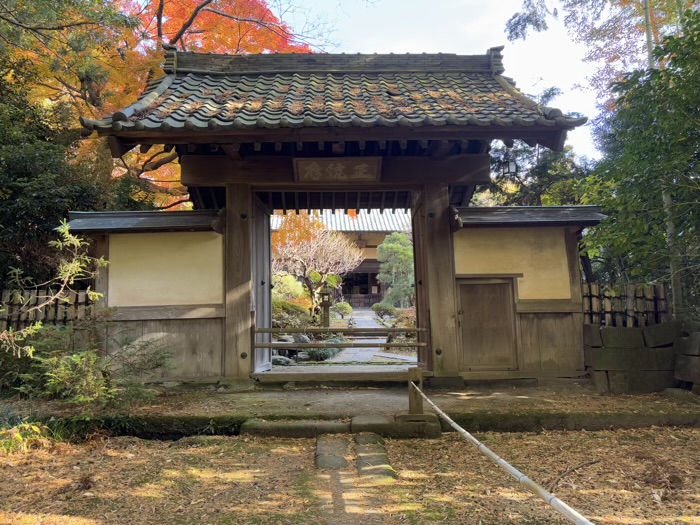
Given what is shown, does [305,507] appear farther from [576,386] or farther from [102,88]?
[102,88]

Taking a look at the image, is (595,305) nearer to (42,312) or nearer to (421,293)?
(421,293)

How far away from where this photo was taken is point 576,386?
17.4 ft

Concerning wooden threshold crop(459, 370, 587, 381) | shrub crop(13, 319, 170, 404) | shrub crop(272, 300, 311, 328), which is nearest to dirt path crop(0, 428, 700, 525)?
shrub crop(13, 319, 170, 404)

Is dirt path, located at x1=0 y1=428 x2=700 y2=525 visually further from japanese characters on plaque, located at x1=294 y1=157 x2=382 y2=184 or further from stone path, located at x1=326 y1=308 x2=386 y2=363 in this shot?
stone path, located at x1=326 y1=308 x2=386 y2=363

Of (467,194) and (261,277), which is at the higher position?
(467,194)

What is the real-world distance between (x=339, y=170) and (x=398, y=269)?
14.9m

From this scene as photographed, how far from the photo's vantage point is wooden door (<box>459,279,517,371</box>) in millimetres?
5629

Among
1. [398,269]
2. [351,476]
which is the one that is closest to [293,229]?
[398,269]

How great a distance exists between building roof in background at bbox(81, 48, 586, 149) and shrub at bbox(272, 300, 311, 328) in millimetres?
8571

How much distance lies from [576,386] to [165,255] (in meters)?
5.56

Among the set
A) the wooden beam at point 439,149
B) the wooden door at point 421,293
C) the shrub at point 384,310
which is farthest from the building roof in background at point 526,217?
the shrub at point 384,310

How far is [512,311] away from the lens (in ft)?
18.6

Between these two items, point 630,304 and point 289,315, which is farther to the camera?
point 289,315

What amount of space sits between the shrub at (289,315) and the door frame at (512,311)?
8.69 metres
